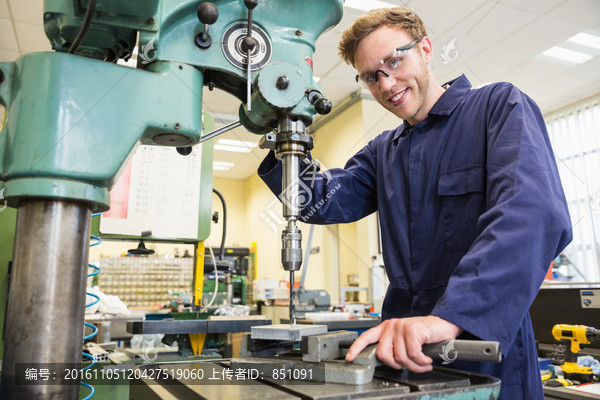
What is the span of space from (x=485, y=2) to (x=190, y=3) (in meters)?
3.37

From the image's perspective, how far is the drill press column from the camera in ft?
2.43

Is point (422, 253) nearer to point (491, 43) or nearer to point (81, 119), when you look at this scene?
point (81, 119)

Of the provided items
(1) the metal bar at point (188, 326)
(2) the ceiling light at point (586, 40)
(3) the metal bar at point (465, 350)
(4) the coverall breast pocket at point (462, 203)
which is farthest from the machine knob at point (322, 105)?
(2) the ceiling light at point (586, 40)

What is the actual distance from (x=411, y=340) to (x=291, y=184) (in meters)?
0.32

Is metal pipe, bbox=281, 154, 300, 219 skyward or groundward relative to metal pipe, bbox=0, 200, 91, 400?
skyward

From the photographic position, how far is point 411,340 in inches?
22.4

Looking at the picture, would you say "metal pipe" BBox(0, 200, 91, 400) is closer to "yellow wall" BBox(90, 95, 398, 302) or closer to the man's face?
the man's face

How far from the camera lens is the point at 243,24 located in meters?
0.78

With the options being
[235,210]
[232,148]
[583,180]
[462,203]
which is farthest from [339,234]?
[462,203]

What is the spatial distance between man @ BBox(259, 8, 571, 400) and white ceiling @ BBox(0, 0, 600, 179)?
2.72 meters

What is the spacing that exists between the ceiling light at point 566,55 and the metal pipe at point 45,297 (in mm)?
4670

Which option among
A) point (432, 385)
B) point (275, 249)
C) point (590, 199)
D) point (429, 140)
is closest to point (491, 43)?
point (590, 199)

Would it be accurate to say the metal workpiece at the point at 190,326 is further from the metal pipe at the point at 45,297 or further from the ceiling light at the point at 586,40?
the ceiling light at the point at 586,40

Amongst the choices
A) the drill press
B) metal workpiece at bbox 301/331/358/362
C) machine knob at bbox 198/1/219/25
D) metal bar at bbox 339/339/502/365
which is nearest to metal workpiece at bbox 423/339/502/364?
metal bar at bbox 339/339/502/365
